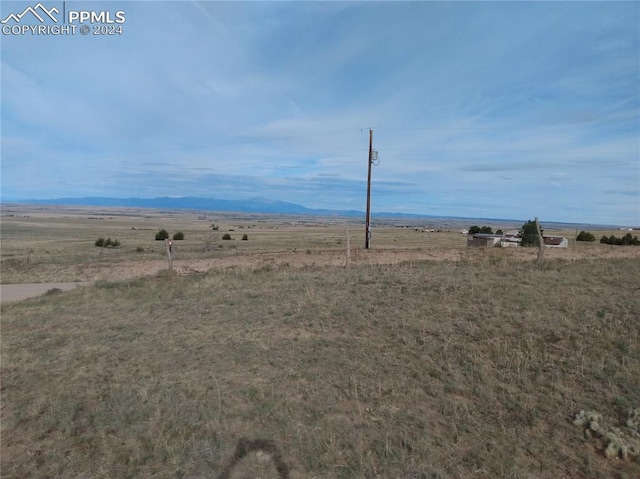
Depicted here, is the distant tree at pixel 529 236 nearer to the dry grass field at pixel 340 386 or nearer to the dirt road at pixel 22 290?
the dry grass field at pixel 340 386

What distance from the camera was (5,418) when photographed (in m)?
5.12

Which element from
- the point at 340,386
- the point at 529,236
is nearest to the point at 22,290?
the point at 340,386

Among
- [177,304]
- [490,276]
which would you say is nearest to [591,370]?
[490,276]

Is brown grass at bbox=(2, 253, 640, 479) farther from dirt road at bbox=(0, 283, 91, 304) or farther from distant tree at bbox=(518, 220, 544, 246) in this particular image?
distant tree at bbox=(518, 220, 544, 246)

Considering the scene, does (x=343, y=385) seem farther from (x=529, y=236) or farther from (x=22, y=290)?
(x=529, y=236)

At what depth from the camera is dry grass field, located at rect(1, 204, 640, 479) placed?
13.0 ft

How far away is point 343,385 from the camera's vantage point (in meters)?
5.29

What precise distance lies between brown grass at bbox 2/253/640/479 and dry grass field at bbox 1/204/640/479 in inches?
0.8

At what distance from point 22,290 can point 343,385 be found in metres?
14.8

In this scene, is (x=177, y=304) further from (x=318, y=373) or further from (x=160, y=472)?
(x=160, y=472)

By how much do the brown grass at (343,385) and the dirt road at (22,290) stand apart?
5.15 meters

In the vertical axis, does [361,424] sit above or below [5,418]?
above

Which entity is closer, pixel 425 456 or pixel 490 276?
pixel 425 456

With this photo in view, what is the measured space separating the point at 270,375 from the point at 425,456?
246 cm
